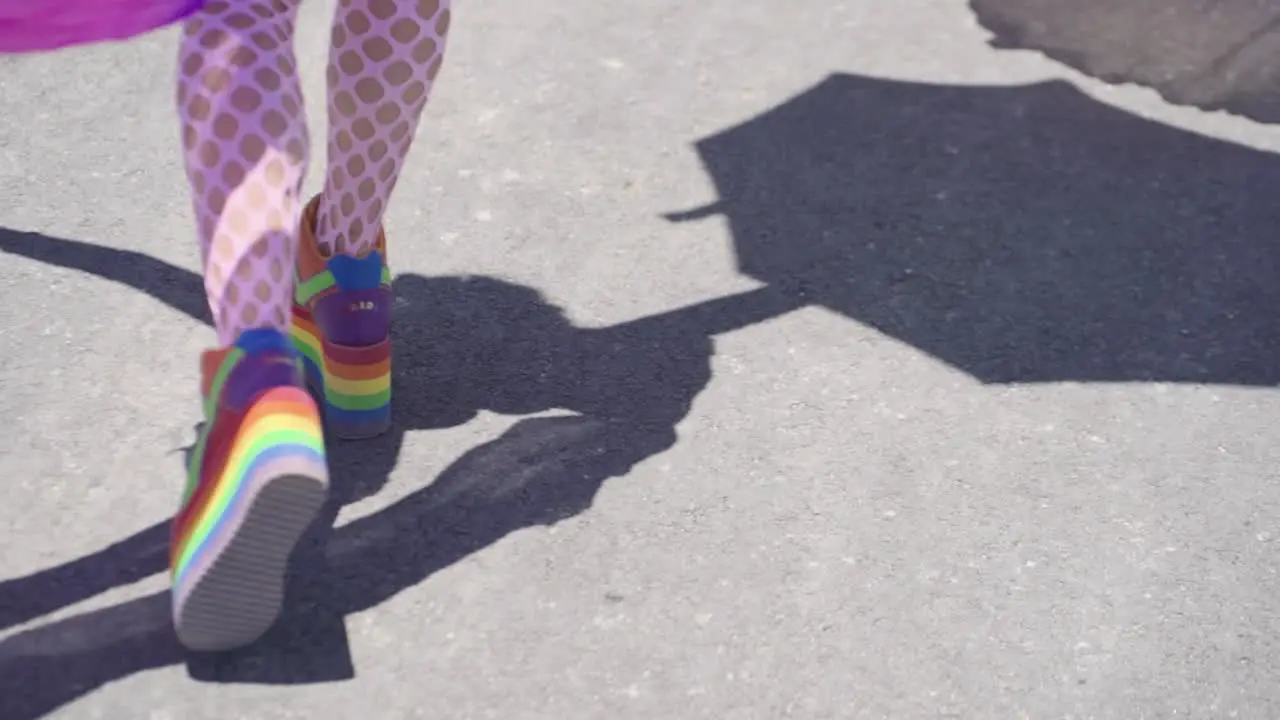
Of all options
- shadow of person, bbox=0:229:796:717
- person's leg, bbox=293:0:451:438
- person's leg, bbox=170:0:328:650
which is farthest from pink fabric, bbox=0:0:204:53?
shadow of person, bbox=0:229:796:717

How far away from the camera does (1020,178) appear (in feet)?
11.5

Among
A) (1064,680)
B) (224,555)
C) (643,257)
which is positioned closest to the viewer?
(224,555)

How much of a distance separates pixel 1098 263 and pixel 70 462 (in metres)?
1.87

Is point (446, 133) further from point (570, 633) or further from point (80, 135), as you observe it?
point (570, 633)

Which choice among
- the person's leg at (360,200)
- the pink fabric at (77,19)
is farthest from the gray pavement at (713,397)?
the pink fabric at (77,19)

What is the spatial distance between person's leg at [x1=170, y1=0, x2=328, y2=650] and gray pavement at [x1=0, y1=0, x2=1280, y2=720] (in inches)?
7.8

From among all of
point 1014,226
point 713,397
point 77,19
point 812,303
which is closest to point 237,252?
point 77,19

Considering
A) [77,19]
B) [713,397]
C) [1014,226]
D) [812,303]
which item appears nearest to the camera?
[77,19]

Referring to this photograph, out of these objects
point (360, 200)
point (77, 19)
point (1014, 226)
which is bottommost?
point (1014, 226)

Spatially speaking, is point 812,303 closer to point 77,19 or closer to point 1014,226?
point 1014,226

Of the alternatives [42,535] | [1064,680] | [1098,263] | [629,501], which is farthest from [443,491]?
[1098,263]

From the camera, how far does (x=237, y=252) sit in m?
2.02

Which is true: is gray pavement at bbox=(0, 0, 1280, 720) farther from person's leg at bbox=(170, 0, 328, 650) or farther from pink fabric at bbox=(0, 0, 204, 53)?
pink fabric at bbox=(0, 0, 204, 53)

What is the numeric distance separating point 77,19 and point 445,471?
87cm
